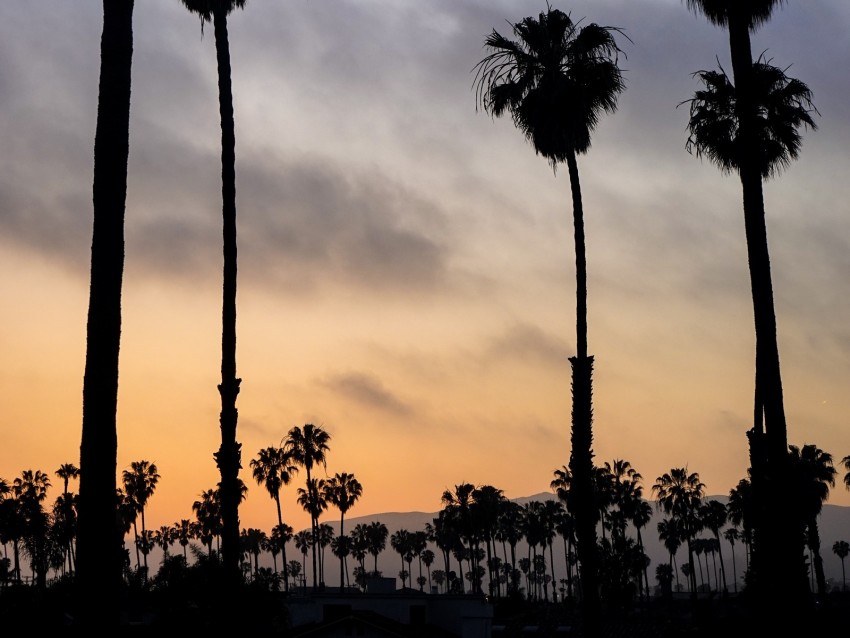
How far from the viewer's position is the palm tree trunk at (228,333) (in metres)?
27.6

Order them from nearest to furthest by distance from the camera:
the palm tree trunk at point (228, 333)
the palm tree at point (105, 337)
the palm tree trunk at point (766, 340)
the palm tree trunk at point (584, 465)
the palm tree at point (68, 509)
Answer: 1. the palm tree at point (105, 337)
2. the palm tree trunk at point (766, 340)
3. the palm tree trunk at point (228, 333)
4. the palm tree trunk at point (584, 465)
5. the palm tree at point (68, 509)

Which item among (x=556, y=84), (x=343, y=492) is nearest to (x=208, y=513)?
(x=343, y=492)

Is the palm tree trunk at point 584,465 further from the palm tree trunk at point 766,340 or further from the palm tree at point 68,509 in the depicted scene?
the palm tree at point 68,509

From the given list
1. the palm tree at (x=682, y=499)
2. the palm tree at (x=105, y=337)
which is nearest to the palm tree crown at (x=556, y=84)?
the palm tree at (x=105, y=337)

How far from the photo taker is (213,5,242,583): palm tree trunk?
27562mm

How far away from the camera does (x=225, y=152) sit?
100 feet

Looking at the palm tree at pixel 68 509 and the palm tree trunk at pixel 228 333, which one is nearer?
the palm tree trunk at pixel 228 333

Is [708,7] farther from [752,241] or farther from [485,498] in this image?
[485,498]

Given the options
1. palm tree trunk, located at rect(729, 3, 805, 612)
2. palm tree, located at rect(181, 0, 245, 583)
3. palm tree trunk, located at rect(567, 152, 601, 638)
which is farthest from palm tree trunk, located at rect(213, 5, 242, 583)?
palm tree trunk, located at rect(729, 3, 805, 612)

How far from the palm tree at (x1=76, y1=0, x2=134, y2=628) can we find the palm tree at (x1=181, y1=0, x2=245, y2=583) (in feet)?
45.9

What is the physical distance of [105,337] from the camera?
13469 mm

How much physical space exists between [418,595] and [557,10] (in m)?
42.3

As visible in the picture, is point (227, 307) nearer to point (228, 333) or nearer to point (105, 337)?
point (228, 333)

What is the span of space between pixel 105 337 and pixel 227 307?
→ 1596 cm
